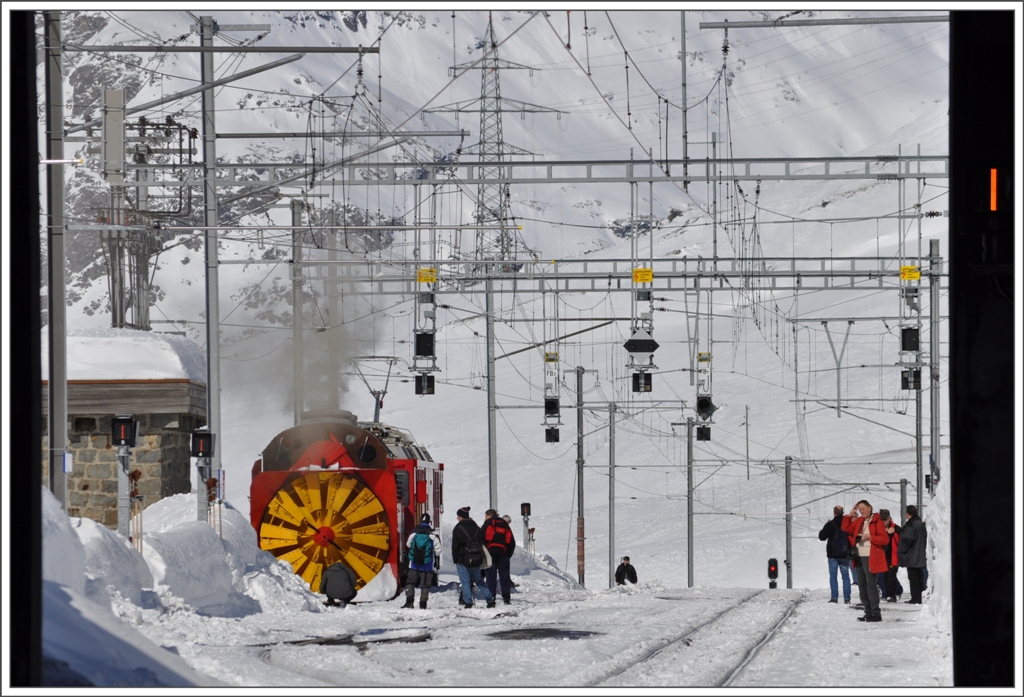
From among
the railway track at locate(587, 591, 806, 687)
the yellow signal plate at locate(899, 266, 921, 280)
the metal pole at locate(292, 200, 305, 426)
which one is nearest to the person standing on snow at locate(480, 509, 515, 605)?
the railway track at locate(587, 591, 806, 687)

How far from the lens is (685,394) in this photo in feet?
362

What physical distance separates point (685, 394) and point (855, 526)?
87.6m

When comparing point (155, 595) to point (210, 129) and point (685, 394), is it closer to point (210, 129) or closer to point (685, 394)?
point (210, 129)

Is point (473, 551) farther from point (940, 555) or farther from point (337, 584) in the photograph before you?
point (940, 555)

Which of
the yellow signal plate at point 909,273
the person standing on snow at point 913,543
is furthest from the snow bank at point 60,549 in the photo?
the yellow signal plate at point 909,273

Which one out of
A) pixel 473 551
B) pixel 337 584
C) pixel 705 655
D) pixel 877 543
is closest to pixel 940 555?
pixel 877 543

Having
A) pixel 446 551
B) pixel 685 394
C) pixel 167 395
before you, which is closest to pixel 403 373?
pixel 685 394

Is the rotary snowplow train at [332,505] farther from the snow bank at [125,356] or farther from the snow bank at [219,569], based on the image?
the snow bank at [125,356]

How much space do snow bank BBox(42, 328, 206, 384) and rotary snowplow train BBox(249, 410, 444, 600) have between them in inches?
159

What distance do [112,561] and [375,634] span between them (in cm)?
306

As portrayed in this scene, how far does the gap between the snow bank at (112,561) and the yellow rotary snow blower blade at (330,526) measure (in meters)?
5.56

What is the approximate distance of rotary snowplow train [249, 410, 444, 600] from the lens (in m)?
23.2

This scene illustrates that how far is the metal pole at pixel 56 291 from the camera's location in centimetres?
1744

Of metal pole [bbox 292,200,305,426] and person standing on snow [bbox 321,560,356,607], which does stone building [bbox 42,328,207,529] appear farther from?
metal pole [bbox 292,200,305,426]
